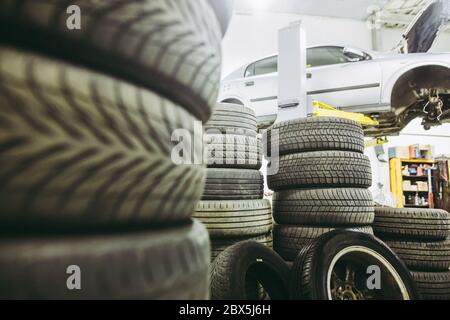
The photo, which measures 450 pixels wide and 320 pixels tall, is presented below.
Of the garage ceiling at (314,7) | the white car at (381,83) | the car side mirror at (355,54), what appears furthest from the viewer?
the garage ceiling at (314,7)

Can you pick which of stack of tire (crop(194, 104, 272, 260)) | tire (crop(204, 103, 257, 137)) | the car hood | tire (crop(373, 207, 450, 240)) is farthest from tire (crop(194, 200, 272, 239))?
the car hood

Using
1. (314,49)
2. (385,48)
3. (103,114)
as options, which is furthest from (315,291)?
(385,48)

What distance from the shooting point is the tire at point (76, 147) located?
0.37m

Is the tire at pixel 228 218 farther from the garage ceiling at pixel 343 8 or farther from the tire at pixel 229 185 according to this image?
the garage ceiling at pixel 343 8

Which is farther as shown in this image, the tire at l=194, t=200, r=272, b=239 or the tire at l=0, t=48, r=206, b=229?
the tire at l=194, t=200, r=272, b=239

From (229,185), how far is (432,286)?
1.22 m

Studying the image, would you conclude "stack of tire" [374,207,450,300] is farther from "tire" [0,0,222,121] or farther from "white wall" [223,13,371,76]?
"white wall" [223,13,371,76]

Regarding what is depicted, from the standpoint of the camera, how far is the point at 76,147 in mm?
398

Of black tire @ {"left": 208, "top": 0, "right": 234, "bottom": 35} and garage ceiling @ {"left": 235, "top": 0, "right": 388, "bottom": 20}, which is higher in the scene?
garage ceiling @ {"left": 235, "top": 0, "right": 388, "bottom": 20}

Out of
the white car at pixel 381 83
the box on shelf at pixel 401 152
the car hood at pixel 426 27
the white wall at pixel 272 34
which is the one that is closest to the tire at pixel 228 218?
the white car at pixel 381 83

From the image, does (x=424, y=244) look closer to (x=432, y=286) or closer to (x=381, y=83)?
(x=432, y=286)

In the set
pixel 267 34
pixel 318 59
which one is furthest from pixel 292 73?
pixel 267 34

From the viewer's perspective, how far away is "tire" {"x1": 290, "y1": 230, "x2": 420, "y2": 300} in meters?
1.04

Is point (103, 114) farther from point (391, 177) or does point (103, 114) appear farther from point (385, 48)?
point (385, 48)
